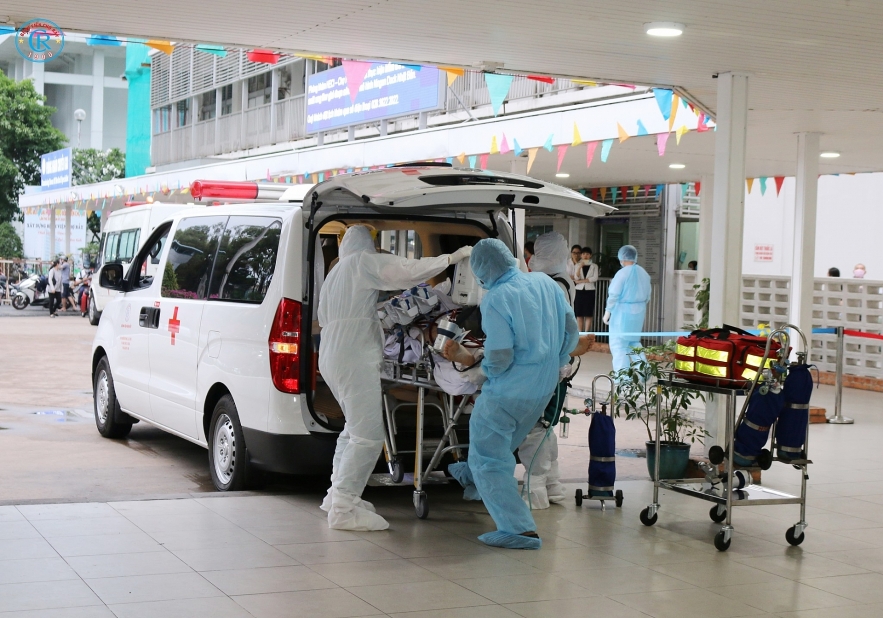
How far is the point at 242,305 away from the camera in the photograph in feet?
22.9

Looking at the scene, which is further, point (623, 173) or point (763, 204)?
point (763, 204)

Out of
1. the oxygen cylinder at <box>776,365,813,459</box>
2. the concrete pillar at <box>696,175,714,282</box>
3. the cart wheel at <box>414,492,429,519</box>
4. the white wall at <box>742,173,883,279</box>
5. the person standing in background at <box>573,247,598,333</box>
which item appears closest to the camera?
the oxygen cylinder at <box>776,365,813,459</box>

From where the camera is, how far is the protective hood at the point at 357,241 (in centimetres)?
645

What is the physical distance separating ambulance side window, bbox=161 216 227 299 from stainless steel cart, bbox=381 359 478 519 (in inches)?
68.1

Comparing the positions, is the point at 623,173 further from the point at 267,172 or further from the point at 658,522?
the point at 658,522

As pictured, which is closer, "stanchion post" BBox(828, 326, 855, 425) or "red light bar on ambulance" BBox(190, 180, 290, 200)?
"stanchion post" BBox(828, 326, 855, 425)

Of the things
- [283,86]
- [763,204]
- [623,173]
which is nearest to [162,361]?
[623,173]

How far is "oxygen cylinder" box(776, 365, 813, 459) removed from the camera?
A: 6.29 metres

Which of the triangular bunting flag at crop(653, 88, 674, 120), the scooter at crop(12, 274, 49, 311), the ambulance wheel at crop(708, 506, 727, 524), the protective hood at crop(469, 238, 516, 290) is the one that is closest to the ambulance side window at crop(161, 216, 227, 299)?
the protective hood at crop(469, 238, 516, 290)

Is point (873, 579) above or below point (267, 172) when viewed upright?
below

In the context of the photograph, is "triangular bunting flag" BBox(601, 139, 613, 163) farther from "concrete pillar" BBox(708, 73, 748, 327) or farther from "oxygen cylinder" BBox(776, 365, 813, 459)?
"oxygen cylinder" BBox(776, 365, 813, 459)

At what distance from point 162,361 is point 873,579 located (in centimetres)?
501

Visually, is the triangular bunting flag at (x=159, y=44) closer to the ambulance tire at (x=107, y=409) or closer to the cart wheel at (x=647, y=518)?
the ambulance tire at (x=107, y=409)

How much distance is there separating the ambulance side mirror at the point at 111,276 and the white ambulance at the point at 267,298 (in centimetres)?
3
